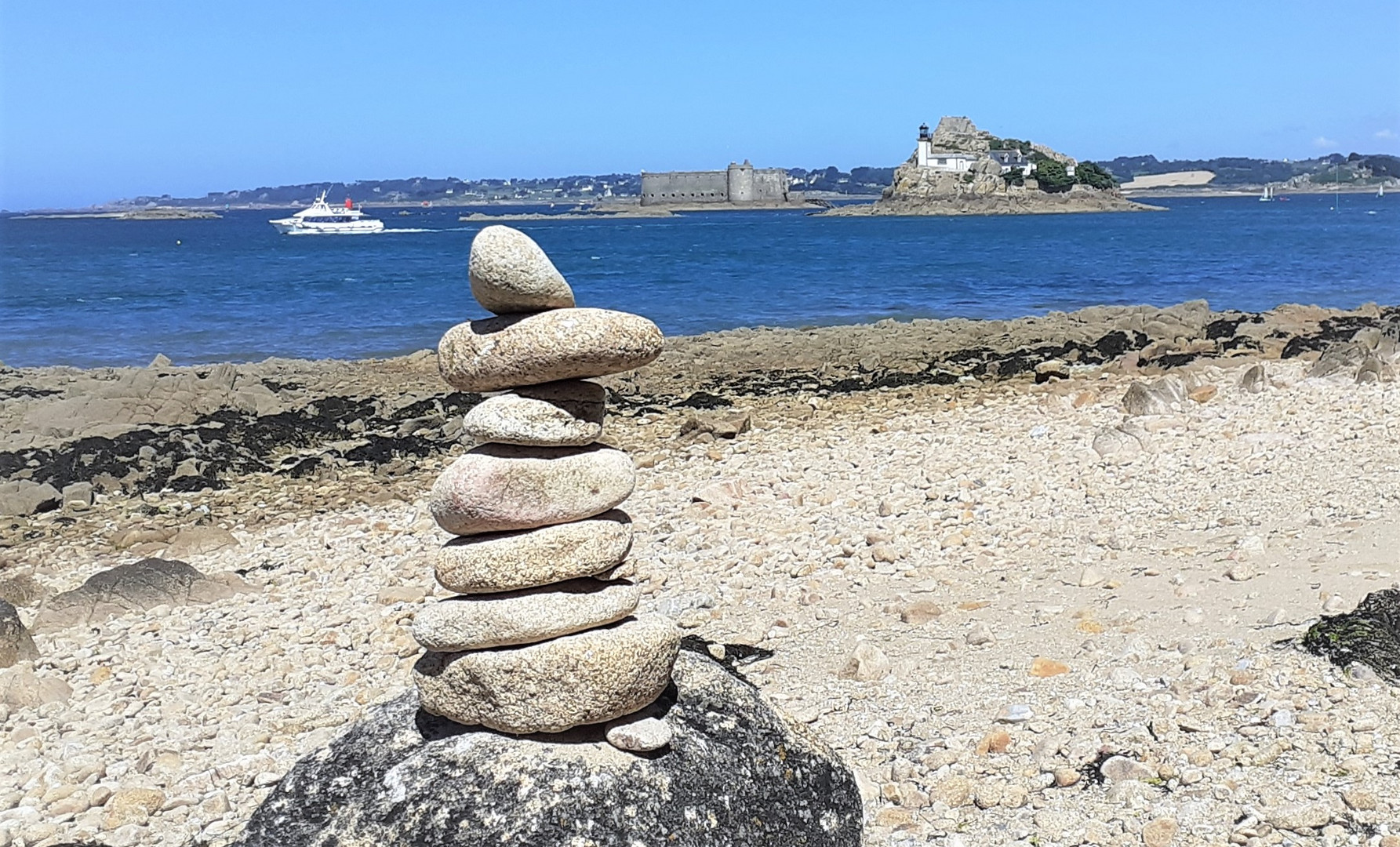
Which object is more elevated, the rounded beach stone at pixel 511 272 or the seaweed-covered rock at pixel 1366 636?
the rounded beach stone at pixel 511 272

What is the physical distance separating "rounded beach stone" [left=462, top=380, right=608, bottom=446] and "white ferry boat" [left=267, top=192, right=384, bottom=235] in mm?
91088

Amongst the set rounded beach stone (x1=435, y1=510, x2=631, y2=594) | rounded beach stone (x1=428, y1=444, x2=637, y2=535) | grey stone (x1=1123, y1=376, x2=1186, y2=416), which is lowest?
grey stone (x1=1123, y1=376, x2=1186, y2=416)

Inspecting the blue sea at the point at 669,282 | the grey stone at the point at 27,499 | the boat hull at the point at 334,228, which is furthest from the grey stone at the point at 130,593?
the boat hull at the point at 334,228

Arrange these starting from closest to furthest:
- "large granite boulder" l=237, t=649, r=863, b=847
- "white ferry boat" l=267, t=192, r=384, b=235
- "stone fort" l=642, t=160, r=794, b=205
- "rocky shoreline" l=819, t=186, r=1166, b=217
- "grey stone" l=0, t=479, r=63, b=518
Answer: "large granite boulder" l=237, t=649, r=863, b=847 < "grey stone" l=0, t=479, r=63, b=518 < "white ferry boat" l=267, t=192, r=384, b=235 < "rocky shoreline" l=819, t=186, r=1166, b=217 < "stone fort" l=642, t=160, r=794, b=205

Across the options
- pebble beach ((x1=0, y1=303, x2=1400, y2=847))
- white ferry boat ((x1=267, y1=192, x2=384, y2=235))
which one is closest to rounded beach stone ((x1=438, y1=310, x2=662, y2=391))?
pebble beach ((x1=0, y1=303, x2=1400, y2=847))

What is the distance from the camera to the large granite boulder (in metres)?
4.45

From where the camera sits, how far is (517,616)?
4.61 meters

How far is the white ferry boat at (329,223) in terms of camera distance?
3716 inches

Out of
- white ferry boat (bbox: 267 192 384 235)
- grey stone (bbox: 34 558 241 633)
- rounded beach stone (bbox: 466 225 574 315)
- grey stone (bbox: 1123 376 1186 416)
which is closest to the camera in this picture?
rounded beach stone (bbox: 466 225 574 315)

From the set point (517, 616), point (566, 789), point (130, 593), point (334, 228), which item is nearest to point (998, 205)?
point (334, 228)

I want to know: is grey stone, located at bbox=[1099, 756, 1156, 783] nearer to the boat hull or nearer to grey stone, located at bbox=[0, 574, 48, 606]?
grey stone, located at bbox=[0, 574, 48, 606]

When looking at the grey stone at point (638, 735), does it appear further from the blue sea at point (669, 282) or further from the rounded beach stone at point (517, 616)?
the blue sea at point (669, 282)

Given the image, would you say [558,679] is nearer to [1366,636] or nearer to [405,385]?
[1366,636]

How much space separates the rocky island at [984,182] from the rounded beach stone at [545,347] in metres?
120
